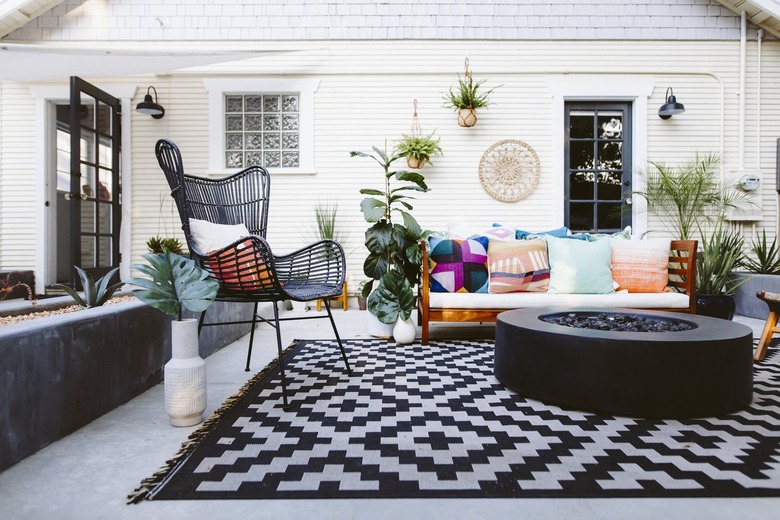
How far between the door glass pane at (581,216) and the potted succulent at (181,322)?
Result: 4.71m

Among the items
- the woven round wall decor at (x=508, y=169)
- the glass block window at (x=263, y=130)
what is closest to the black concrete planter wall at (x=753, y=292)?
the woven round wall decor at (x=508, y=169)

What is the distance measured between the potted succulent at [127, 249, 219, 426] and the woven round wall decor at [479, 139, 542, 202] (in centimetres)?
413

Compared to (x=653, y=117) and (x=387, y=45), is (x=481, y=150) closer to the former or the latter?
(x=387, y=45)

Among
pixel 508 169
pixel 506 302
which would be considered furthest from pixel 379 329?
pixel 508 169

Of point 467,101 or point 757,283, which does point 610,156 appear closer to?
point 467,101

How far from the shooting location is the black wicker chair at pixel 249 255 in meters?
2.11

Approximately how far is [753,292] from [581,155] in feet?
7.24

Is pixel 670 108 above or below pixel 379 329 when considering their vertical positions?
above

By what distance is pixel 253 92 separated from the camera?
537cm

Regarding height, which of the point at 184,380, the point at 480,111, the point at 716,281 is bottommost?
the point at 184,380

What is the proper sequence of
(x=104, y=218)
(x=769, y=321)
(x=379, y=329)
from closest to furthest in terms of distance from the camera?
(x=769, y=321), (x=379, y=329), (x=104, y=218)

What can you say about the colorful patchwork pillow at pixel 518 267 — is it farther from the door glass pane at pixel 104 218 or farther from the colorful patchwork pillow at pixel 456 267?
the door glass pane at pixel 104 218

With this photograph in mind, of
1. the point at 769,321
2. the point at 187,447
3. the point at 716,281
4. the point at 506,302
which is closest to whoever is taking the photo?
the point at 187,447

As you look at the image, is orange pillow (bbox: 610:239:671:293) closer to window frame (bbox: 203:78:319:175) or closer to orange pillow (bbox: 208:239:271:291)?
orange pillow (bbox: 208:239:271:291)
